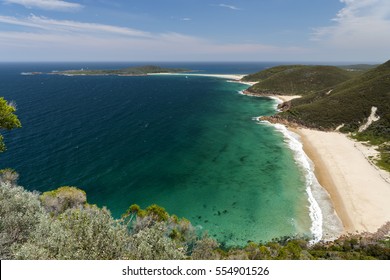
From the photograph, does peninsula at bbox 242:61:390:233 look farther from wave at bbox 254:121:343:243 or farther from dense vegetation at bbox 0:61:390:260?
dense vegetation at bbox 0:61:390:260

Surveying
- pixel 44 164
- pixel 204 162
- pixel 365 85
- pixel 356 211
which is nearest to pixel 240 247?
pixel 356 211

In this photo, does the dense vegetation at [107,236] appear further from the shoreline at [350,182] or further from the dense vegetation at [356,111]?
the dense vegetation at [356,111]

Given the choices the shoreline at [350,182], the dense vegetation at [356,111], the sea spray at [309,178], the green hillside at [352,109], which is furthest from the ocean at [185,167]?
the green hillside at [352,109]

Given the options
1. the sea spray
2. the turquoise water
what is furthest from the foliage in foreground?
the turquoise water

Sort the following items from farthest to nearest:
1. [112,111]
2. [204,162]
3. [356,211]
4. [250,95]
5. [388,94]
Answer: [250,95]
[112,111]
[388,94]
[204,162]
[356,211]

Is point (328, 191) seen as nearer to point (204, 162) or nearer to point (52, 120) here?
point (204, 162)

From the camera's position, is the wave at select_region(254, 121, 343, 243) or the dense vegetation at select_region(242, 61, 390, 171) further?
the dense vegetation at select_region(242, 61, 390, 171)
